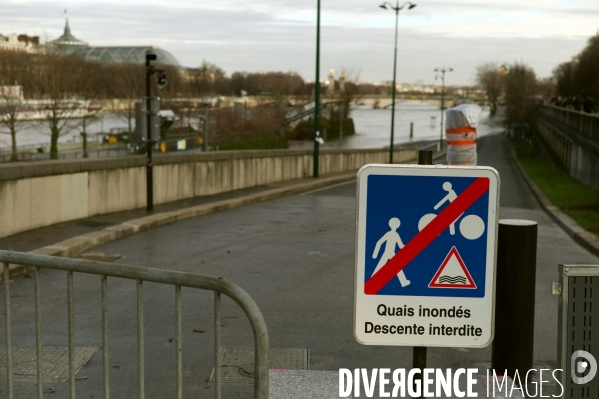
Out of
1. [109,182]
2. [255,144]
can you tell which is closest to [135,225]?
[109,182]

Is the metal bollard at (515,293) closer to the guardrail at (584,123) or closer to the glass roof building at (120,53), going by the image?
the guardrail at (584,123)

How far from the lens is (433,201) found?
3.34m

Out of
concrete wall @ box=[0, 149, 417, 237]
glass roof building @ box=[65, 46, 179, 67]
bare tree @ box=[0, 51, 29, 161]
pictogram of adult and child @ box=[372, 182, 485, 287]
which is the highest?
glass roof building @ box=[65, 46, 179, 67]

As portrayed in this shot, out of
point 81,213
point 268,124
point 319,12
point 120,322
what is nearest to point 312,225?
point 81,213

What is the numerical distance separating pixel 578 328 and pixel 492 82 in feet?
513

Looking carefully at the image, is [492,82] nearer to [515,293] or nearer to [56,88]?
[56,88]

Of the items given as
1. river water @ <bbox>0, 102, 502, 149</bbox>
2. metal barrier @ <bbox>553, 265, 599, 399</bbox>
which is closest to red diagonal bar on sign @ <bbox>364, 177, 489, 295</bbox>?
metal barrier @ <bbox>553, 265, 599, 399</bbox>

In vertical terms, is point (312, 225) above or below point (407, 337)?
below

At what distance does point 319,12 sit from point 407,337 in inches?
1066

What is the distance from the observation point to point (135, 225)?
43.4 ft

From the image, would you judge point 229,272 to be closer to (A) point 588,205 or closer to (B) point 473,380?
(B) point 473,380

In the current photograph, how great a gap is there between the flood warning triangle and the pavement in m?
1.81

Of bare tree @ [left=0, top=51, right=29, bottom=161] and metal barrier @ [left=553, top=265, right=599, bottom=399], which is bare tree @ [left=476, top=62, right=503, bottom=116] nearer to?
bare tree @ [left=0, top=51, right=29, bottom=161]

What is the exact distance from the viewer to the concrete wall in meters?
11.8
